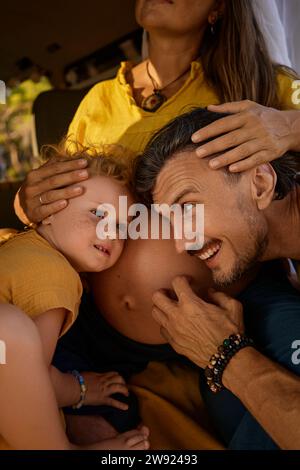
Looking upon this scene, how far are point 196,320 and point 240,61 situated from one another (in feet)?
2.80

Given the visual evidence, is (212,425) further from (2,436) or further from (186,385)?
(2,436)

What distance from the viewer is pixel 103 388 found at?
4.61 feet

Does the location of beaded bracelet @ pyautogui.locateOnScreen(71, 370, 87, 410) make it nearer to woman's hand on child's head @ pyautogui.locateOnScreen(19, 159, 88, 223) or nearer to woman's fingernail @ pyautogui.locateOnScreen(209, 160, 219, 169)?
woman's hand on child's head @ pyautogui.locateOnScreen(19, 159, 88, 223)

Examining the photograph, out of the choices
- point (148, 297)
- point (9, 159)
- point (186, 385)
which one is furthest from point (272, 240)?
point (9, 159)

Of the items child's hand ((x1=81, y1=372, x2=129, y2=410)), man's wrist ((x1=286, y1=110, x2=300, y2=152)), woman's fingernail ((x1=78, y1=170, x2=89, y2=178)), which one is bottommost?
child's hand ((x1=81, y1=372, x2=129, y2=410))

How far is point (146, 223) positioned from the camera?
1496 millimetres

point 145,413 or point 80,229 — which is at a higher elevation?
point 80,229

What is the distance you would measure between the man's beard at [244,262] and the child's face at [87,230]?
10.1 inches

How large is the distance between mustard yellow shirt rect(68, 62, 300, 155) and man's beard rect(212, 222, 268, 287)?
0.46m

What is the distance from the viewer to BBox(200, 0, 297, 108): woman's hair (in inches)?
66.1

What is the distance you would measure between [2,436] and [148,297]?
490mm

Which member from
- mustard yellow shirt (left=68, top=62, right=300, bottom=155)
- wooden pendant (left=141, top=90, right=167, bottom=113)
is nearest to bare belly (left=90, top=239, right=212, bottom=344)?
mustard yellow shirt (left=68, top=62, right=300, bottom=155)

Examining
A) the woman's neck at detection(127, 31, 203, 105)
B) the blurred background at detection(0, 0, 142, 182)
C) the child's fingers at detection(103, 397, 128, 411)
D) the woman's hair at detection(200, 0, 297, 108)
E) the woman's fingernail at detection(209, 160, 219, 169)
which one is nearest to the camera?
the woman's fingernail at detection(209, 160, 219, 169)
